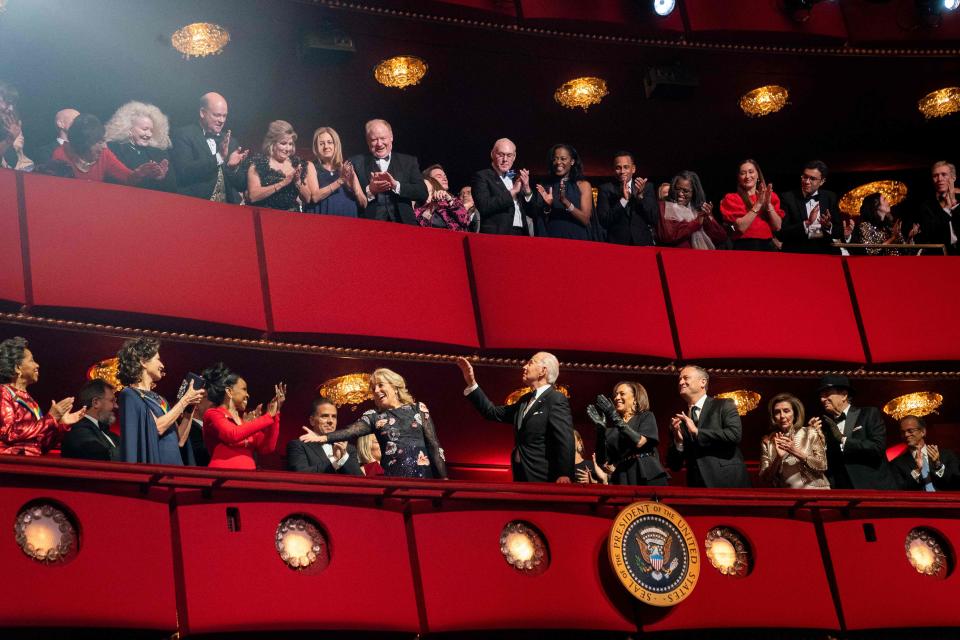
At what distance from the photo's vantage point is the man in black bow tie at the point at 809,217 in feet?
35.1

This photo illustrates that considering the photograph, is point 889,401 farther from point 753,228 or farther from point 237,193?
point 237,193

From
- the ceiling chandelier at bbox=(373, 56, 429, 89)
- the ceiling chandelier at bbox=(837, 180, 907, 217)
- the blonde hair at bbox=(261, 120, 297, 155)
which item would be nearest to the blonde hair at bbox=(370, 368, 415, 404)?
the blonde hair at bbox=(261, 120, 297, 155)

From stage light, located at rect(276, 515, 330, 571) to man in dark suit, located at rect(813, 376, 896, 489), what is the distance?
313 cm

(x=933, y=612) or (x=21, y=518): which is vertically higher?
(x=21, y=518)

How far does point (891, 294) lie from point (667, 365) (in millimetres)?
1864

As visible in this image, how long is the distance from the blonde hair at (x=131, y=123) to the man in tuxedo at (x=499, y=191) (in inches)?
79.2

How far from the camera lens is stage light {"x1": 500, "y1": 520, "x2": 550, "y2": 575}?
25.7ft

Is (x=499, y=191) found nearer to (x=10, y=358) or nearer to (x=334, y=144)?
(x=334, y=144)

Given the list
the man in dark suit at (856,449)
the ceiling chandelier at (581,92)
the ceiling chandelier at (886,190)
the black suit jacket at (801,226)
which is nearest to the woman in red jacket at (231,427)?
the man in dark suit at (856,449)

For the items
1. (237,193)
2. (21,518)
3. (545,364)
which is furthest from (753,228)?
(21,518)

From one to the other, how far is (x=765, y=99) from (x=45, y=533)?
6762 mm

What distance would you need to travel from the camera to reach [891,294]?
10688 millimetres

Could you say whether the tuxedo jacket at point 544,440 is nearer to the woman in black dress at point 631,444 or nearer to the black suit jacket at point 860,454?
the woman in black dress at point 631,444

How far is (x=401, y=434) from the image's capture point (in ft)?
→ 25.5
